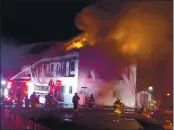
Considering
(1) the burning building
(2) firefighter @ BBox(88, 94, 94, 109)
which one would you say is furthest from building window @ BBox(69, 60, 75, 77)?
(2) firefighter @ BBox(88, 94, 94, 109)

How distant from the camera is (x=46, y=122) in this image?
3.89ft

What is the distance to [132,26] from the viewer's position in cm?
121

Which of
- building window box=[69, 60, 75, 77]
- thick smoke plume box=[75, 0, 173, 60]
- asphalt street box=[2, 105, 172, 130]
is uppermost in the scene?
thick smoke plume box=[75, 0, 173, 60]

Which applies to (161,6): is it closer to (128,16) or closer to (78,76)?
(128,16)

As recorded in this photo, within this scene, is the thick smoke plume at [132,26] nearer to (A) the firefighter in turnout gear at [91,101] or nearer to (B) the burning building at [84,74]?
(B) the burning building at [84,74]

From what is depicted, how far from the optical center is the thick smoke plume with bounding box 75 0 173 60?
119cm

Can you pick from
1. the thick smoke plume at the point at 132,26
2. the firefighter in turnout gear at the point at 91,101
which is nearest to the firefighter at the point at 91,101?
the firefighter in turnout gear at the point at 91,101

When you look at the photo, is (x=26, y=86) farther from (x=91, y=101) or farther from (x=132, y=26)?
(x=132, y=26)

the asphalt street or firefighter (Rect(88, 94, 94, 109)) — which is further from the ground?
firefighter (Rect(88, 94, 94, 109))

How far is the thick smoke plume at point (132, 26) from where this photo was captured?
1.19 m

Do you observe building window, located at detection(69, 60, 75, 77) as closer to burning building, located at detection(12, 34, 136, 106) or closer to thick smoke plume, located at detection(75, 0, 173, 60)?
burning building, located at detection(12, 34, 136, 106)

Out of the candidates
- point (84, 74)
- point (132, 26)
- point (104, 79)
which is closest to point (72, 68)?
point (84, 74)

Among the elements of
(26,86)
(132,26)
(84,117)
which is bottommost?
(84,117)

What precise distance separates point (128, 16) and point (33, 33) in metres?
0.54
